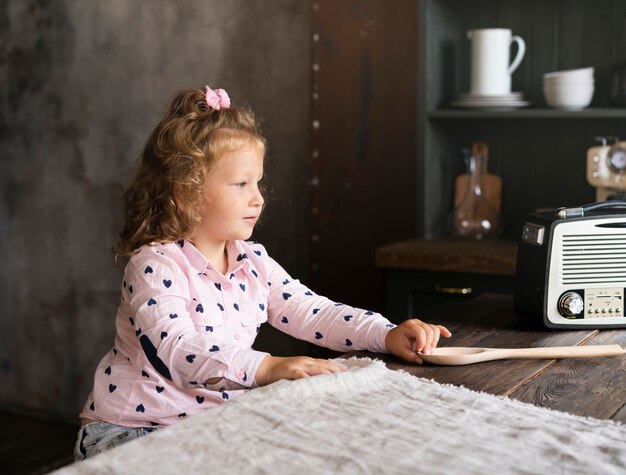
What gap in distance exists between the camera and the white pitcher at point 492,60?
3000 millimetres

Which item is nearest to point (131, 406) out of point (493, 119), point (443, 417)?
point (443, 417)

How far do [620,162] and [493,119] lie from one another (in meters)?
0.57

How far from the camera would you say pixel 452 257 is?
2.76 metres

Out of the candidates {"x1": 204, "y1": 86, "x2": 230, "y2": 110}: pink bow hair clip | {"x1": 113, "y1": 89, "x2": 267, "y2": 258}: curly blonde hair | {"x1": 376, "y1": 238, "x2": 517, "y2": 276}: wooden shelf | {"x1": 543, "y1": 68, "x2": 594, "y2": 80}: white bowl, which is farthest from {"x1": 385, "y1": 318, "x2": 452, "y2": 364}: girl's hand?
{"x1": 543, "y1": 68, "x2": 594, "y2": 80}: white bowl

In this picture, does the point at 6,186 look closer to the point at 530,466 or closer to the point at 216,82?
the point at 216,82

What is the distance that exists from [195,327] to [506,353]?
0.51 meters

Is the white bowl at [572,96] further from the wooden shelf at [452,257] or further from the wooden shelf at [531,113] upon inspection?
the wooden shelf at [452,257]

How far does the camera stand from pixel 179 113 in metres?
1.69

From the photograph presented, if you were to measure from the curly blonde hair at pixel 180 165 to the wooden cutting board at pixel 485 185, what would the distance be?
1539 mm

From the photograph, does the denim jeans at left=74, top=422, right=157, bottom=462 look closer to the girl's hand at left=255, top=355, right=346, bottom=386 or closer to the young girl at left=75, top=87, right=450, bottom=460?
the young girl at left=75, top=87, right=450, bottom=460

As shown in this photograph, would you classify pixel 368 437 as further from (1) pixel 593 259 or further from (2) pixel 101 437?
(1) pixel 593 259

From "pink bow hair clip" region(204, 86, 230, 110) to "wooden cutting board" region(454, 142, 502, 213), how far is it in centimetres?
155

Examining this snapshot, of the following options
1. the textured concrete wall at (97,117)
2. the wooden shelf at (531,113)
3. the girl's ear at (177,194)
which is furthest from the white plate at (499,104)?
the girl's ear at (177,194)

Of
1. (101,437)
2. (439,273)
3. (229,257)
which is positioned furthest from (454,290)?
(101,437)
